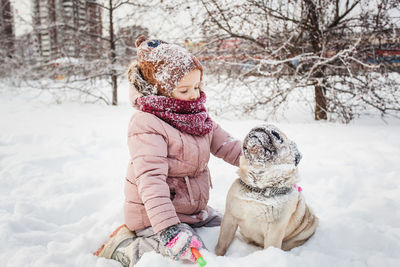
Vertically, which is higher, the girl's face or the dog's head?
the girl's face

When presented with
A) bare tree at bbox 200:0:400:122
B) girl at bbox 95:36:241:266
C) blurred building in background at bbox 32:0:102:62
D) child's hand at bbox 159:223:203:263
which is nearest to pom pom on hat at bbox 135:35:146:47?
girl at bbox 95:36:241:266

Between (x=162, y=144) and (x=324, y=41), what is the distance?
3.29 meters

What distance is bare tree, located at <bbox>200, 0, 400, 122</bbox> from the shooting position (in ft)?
12.9

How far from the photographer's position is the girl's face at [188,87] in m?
1.59

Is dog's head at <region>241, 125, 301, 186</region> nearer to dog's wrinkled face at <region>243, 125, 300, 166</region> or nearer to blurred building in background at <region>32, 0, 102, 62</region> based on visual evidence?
dog's wrinkled face at <region>243, 125, 300, 166</region>

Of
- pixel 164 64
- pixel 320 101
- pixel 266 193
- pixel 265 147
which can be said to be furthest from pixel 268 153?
pixel 320 101

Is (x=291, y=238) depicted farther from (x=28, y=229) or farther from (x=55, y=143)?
(x=55, y=143)

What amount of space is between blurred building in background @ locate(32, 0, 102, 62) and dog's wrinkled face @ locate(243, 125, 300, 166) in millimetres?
6770

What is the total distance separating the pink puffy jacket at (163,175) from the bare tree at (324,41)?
2.52 m

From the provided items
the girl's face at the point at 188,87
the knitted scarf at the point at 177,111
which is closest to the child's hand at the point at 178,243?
the knitted scarf at the point at 177,111

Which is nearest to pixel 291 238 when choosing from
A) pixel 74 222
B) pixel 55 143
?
pixel 74 222

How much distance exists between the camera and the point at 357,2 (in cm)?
397

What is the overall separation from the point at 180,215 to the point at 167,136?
473 millimetres

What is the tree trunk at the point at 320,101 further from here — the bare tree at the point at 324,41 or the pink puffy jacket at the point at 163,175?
the pink puffy jacket at the point at 163,175
